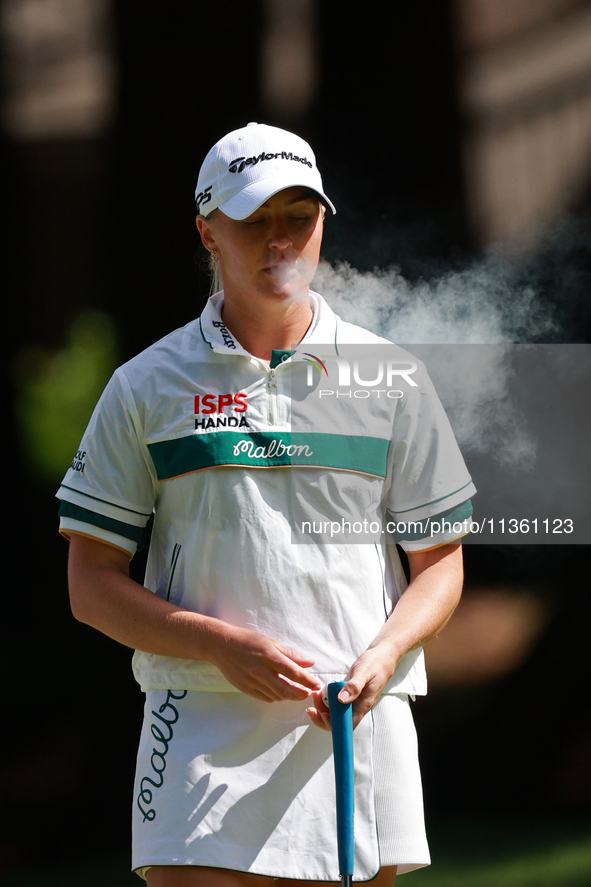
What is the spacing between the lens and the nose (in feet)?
4.70

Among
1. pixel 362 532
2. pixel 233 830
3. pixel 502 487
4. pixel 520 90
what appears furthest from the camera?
pixel 520 90

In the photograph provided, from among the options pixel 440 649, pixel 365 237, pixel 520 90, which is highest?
pixel 520 90

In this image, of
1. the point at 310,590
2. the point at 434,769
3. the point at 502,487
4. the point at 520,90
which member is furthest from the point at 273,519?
the point at 520,90

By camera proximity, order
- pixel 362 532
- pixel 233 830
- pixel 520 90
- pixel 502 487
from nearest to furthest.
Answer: pixel 233 830
pixel 362 532
pixel 502 487
pixel 520 90

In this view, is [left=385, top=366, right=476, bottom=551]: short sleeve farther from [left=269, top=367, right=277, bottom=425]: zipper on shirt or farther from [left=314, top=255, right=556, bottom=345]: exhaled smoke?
[left=314, top=255, right=556, bottom=345]: exhaled smoke

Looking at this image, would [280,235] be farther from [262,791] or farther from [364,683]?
[262,791]

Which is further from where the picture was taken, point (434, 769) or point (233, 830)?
point (434, 769)

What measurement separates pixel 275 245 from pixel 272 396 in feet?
0.76

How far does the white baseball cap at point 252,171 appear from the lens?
142cm

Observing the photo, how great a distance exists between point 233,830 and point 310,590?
35 centimetres

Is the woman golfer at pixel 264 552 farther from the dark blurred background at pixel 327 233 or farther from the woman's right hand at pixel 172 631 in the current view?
the dark blurred background at pixel 327 233

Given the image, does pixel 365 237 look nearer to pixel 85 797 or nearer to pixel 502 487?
pixel 502 487

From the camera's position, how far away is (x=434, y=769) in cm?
244

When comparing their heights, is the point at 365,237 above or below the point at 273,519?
above
